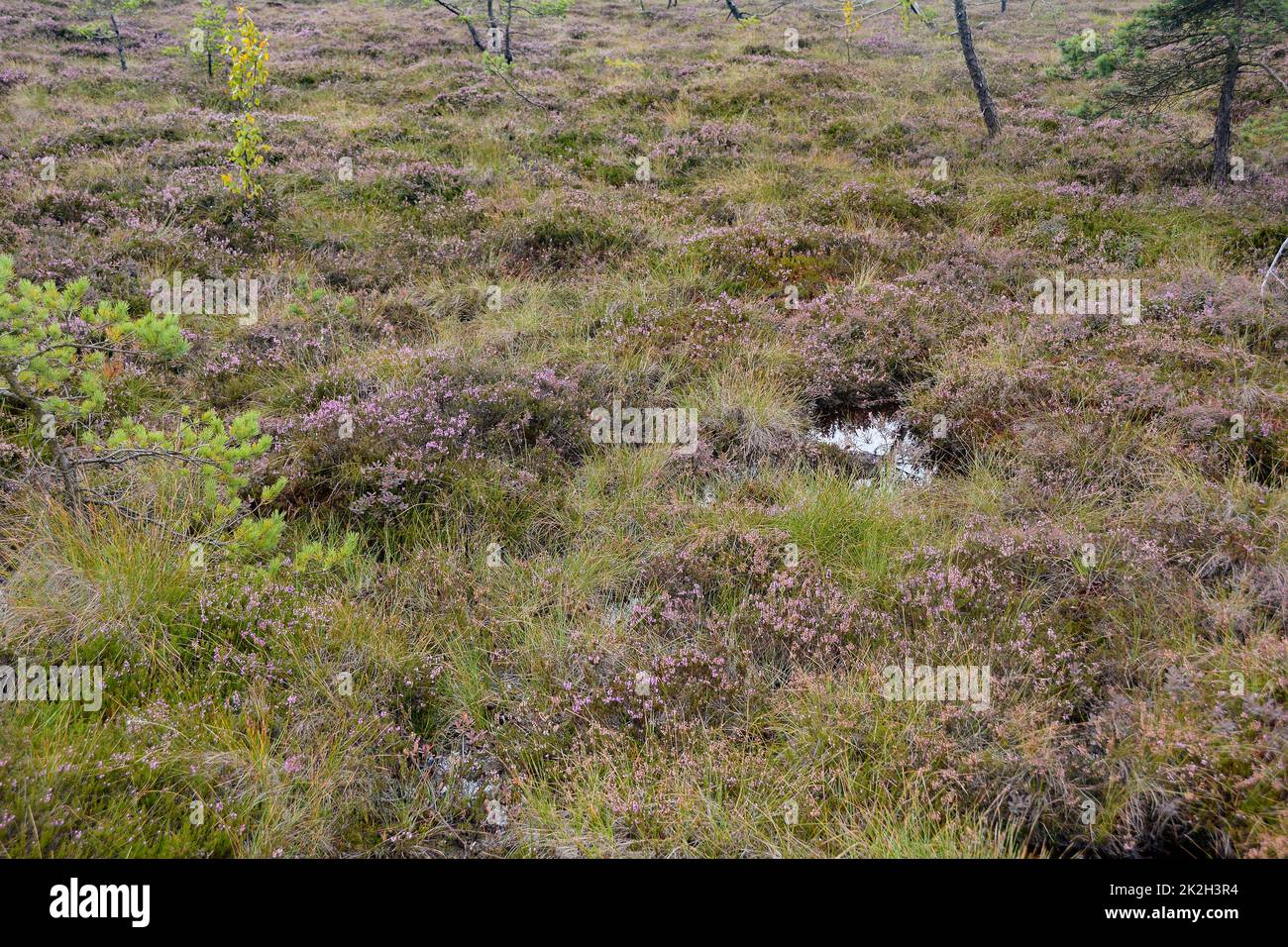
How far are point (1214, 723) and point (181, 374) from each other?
846cm

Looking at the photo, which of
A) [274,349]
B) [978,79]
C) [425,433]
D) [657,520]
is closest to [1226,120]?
[978,79]

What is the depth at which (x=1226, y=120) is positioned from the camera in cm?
1065

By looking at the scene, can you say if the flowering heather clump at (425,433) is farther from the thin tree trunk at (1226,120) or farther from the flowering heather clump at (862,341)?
the thin tree trunk at (1226,120)

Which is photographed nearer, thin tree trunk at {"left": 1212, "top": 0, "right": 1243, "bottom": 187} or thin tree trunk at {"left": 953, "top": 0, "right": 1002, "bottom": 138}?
thin tree trunk at {"left": 1212, "top": 0, "right": 1243, "bottom": 187}

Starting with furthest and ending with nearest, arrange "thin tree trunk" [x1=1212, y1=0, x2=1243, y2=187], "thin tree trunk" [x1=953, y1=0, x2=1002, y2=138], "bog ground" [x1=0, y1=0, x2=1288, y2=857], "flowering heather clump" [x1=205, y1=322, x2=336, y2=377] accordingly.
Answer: "thin tree trunk" [x1=953, y1=0, x2=1002, y2=138]
"thin tree trunk" [x1=1212, y1=0, x2=1243, y2=187]
"flowering heather clump" [x1=205, y1=322, x2=336, y2=377]
"bog ground" [x1=0, y1=0, x2=1288, y2=857]

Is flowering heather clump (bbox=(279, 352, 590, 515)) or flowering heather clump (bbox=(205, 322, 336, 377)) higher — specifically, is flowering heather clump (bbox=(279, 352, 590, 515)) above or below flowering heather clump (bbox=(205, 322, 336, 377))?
below

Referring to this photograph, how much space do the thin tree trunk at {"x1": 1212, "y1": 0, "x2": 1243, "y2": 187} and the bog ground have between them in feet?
1.19

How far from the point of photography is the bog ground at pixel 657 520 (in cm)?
310

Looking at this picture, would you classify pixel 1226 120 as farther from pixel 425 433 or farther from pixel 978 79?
pixel 425 433

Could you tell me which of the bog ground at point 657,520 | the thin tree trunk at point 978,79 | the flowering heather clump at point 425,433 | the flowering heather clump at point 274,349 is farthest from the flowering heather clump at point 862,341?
the thin tree trunk at point 978,79

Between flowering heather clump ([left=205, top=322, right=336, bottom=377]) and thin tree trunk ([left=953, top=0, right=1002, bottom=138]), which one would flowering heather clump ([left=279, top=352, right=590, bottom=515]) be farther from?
thin tree trunk ([left=953, top=0, right=1002, bottom=138])

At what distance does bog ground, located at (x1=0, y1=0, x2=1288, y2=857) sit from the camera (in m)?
3.10

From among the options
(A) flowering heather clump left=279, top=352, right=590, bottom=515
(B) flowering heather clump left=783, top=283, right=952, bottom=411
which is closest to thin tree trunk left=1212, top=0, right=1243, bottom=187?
(B) flowering heather clump left=783, top=283, right=952, bottom=411
